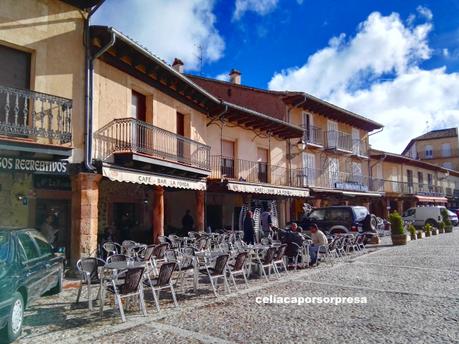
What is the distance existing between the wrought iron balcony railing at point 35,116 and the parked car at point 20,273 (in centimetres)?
254

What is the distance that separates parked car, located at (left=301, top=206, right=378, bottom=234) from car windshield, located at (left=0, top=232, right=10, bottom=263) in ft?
41.5

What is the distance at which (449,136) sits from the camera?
54.2 metres

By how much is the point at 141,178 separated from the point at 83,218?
1.98 m

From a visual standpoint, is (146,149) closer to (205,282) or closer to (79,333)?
(205,282)

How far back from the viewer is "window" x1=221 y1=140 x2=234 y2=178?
A: 1772cm

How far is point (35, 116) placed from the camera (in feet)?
28.9

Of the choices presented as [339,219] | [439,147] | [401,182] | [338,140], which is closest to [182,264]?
[339,219]

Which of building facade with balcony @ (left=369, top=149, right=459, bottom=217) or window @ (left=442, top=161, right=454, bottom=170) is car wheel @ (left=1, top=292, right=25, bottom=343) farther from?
window @ (left=442, top=161, right=454, bottom=170)

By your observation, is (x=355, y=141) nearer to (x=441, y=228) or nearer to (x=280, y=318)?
(x=441, y=228)

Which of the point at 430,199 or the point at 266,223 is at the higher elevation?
the point at 430,199

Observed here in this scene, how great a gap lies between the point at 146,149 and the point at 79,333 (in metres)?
6.64

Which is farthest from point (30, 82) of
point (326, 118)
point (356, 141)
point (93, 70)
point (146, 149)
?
point (356, 141)

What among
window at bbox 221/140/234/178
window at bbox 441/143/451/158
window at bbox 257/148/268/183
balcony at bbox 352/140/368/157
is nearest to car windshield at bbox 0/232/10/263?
window at bbox 221/140/234/178

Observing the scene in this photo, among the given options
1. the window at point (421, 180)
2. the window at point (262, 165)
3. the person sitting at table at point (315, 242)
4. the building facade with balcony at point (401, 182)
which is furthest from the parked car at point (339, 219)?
the window at point (421, 180)
